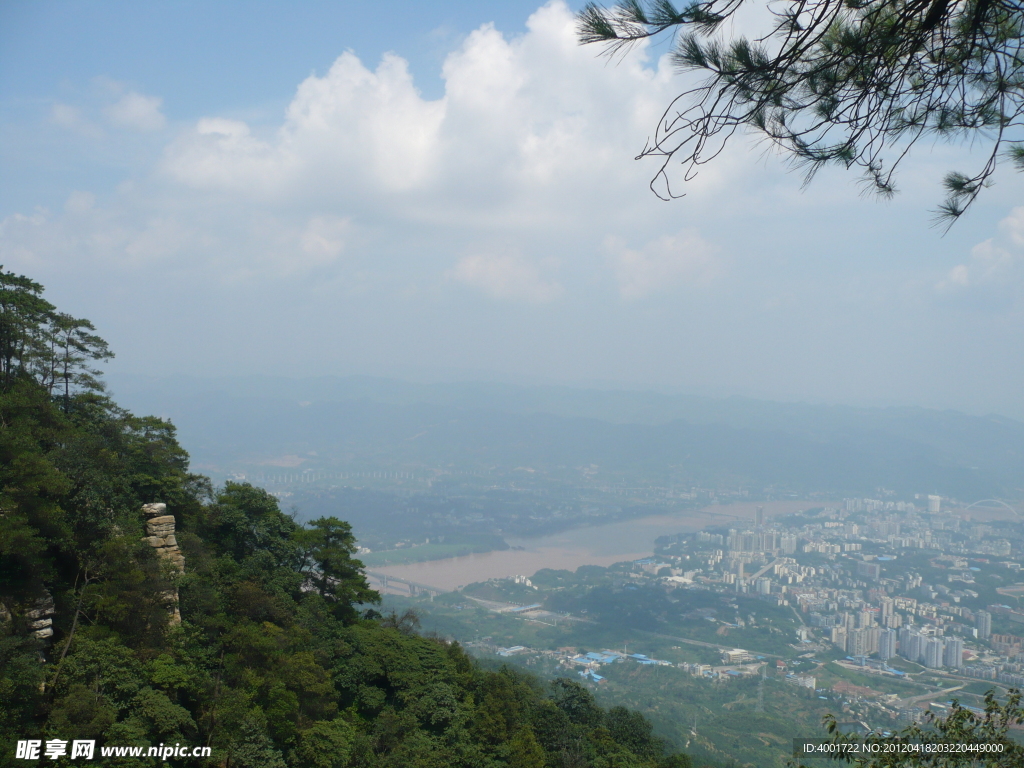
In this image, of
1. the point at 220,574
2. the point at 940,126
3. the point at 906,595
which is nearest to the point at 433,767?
the point at 220,574

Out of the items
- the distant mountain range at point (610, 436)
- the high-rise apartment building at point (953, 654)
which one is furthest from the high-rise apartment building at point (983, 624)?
the distant mountain range at point (610, 436)

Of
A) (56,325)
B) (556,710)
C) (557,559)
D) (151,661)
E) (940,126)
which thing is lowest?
(557,559)

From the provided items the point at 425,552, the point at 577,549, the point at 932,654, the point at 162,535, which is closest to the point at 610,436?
the point at 577,549

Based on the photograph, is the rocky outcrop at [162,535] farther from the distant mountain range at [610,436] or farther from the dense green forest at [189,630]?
the distant mountain range at [610,436]

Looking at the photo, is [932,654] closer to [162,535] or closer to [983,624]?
[983,624]

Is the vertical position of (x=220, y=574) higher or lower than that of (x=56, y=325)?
lower

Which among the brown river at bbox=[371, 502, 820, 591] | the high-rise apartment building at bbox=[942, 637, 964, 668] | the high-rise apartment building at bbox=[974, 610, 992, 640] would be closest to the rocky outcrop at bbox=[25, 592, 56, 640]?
the high-rise apartment building at bbox=[942, 637, 964, 668]

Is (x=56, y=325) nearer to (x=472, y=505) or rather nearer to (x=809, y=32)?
(x=809, y=32)
